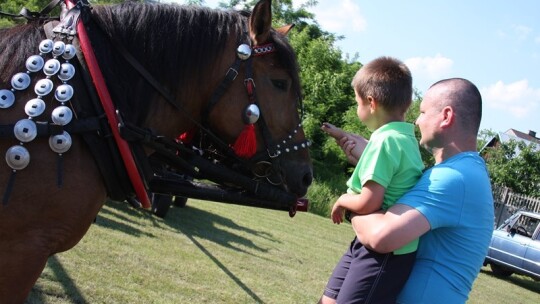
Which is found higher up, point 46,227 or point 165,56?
point 165,56

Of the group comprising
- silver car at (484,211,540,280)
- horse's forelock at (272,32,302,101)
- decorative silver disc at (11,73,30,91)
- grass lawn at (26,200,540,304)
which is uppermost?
horse's forelock at (272,32,302,101)

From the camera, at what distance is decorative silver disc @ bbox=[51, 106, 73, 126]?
203 cm

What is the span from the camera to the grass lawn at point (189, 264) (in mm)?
4902

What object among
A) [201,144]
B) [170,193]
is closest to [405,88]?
[201,144]

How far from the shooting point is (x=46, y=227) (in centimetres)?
204

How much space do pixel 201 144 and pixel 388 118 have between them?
101 cm

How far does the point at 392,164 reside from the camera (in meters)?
2.25

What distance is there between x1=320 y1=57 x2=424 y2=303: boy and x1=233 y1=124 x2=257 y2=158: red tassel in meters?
0.52

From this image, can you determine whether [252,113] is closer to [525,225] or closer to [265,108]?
[265,108]

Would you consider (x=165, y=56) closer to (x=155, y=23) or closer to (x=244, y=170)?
(x=155, y=23)

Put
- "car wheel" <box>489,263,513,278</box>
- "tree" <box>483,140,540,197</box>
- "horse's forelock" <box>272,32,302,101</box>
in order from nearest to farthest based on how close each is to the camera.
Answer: "horse's forelock" <box>272,32,302,101</box>
"car wheel" <box>489,263,513,278</box>
"tree" <box>483,140,540,197</box>

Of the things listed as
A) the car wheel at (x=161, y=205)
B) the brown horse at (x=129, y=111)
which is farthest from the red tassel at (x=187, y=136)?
the car wheel at (x=161, y=205)

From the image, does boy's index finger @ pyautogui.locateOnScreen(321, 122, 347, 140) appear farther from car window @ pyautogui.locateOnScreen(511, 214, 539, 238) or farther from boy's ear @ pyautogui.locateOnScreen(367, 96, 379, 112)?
car window @ pyautogui.locateOnScreen(511, 214, 539, 238)

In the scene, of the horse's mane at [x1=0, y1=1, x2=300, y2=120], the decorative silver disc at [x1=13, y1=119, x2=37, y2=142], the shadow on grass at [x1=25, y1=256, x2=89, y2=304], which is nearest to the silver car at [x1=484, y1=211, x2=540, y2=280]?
the shadow on grass at [x1=25, y1=256, x2=89, y2=304]
